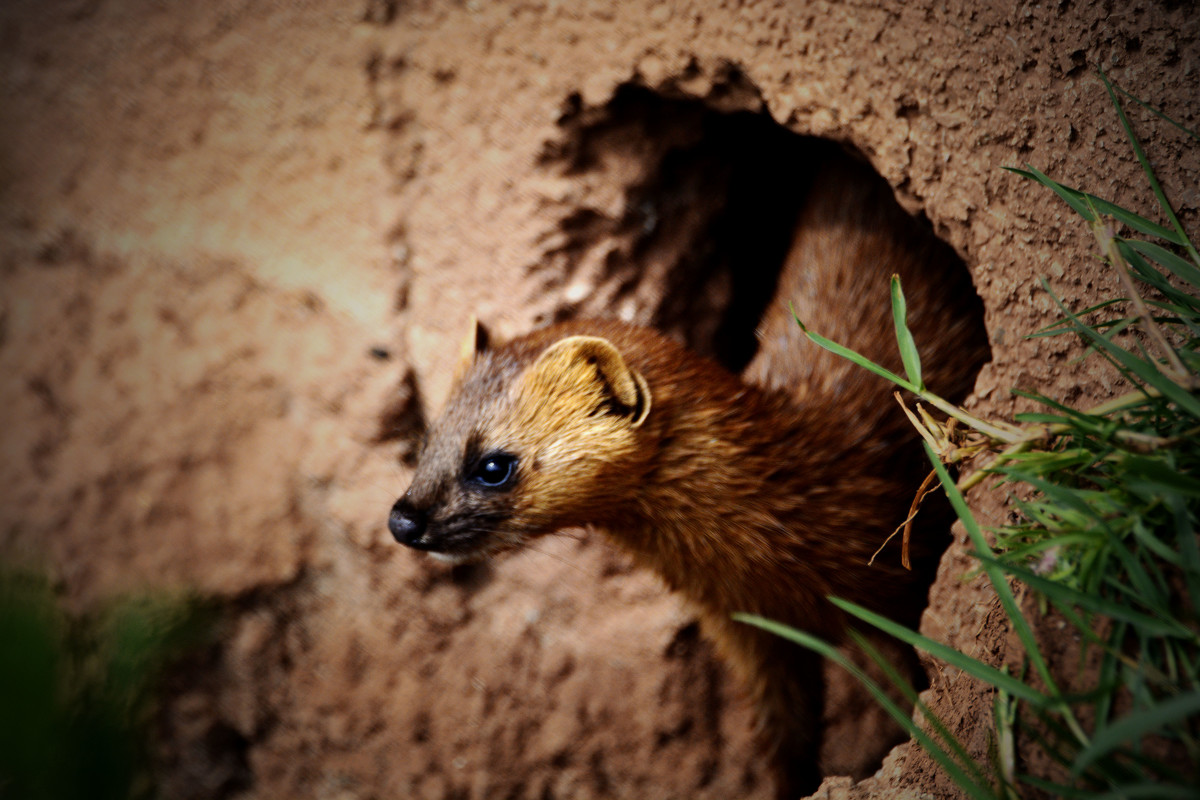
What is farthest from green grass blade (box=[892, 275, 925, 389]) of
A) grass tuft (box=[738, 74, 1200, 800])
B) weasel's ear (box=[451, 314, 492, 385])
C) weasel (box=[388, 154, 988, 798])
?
weasel's ear (box=[451, 314, 492, 385])

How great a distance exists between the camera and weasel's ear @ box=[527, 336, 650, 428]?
5.82ft

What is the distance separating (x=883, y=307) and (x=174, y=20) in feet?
7.99

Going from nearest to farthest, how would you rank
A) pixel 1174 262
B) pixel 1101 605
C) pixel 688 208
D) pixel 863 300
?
pixel 1101 605 < pixel 1174 262 < pixel 863 300 < pixel 688 208

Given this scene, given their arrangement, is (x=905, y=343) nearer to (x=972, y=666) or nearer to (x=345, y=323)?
(x=972, y=666)

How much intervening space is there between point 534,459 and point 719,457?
445 millimetres

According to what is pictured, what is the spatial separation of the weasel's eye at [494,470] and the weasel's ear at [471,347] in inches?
11.3

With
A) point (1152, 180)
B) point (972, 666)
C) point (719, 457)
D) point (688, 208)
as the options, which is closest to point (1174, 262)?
point (1152, 180)

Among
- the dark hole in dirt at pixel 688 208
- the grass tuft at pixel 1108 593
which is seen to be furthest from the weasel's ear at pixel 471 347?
the grass tuft at pixel 1108 593

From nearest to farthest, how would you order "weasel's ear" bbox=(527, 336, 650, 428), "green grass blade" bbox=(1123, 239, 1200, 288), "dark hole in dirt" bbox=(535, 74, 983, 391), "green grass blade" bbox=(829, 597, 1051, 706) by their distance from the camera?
"green grass blade" bbox=(829, 597, 1051, 706) < "green grass blade" bbox=(1123, 239, 1200, 288) < "weasel's ear" bbox=(527, 336, 650, 428) < "dark hole in dirt" bbox=(535, 74, 983, 391)

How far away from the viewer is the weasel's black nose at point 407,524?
179cm

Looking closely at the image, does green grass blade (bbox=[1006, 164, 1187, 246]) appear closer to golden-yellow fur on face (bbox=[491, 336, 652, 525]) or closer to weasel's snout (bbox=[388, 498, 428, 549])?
golden-yellow fur on face (bbox=[491, 336, 652, 525])

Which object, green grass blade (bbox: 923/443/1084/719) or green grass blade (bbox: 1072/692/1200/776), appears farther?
green grass blade (bbox: 923/443/1084/719)

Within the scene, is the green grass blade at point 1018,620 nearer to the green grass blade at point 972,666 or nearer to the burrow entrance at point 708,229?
the green grass blade at point 972,666

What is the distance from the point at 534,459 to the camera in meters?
1.84
